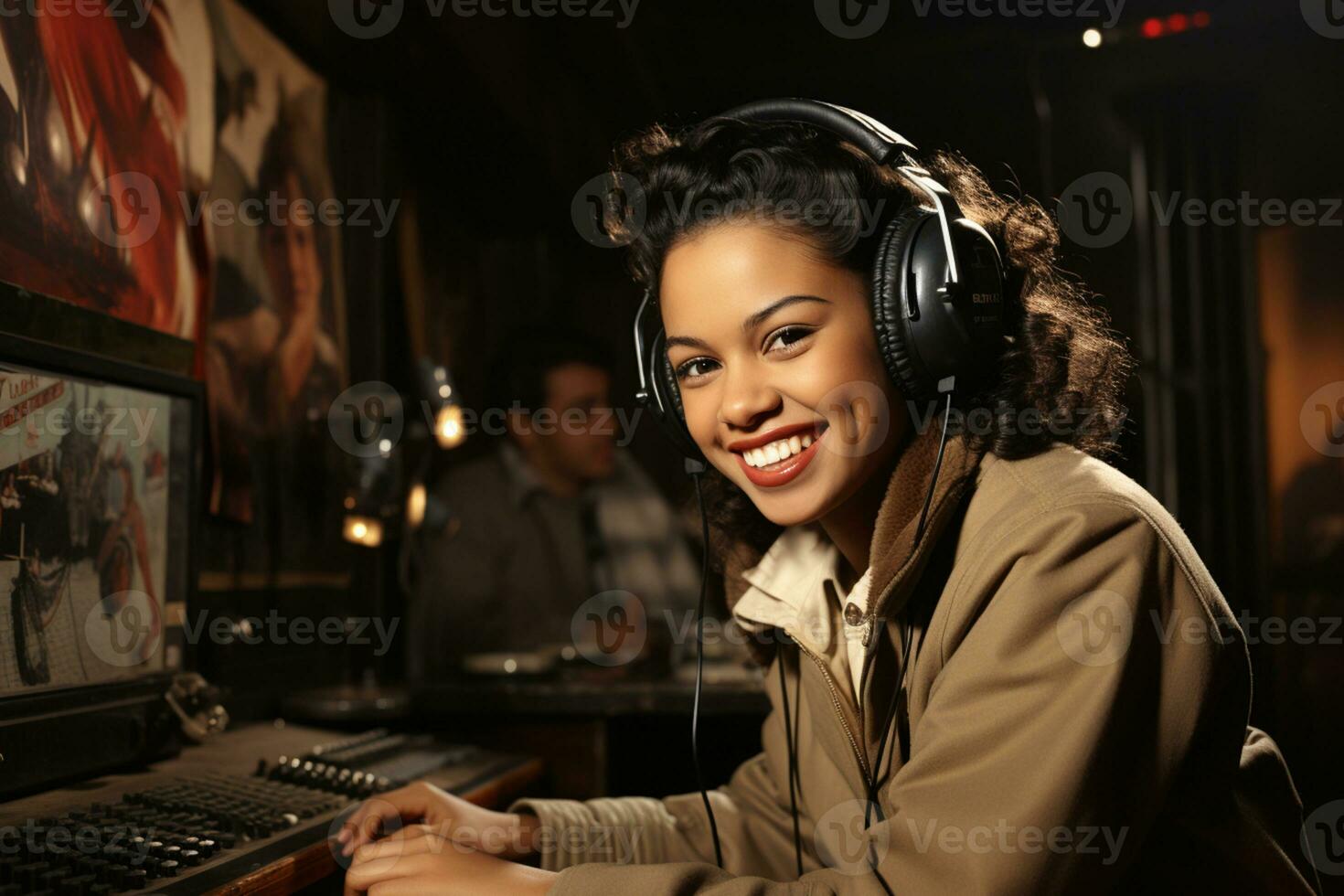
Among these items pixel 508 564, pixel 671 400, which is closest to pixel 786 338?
pixel 671 400

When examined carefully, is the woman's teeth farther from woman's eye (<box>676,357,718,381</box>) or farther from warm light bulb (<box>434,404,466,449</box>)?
warm light bulb (<box>434,404,466,449</box>)

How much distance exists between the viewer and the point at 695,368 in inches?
57.2

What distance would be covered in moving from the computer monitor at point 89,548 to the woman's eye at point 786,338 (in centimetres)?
98

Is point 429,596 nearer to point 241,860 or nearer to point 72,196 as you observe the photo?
point 72,196

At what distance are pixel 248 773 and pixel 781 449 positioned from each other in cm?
96

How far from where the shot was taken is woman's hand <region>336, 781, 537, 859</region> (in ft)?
4.53

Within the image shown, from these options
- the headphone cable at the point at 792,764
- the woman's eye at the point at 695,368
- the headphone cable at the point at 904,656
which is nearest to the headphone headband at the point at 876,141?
the headphone cable at the point at 904,656

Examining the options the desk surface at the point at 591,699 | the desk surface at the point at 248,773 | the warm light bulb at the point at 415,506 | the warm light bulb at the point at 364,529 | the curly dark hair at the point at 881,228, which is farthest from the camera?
the warm light bulb at the point at 415,506

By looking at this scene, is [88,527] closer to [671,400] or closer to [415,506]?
[671,400]

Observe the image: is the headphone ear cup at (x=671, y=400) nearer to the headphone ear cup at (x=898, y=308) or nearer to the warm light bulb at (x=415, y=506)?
the headphone ear cup at (x=898, y=308)

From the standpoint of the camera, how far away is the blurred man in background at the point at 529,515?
14.0ft

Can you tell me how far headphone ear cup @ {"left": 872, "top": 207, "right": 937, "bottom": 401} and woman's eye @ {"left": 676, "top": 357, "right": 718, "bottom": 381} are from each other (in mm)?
236

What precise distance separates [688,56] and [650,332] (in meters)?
2.57

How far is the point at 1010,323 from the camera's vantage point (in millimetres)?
1414
